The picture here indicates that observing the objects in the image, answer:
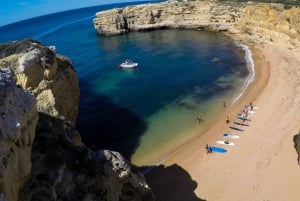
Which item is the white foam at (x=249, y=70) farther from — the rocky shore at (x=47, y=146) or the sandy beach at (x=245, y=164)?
the rocky shore at (x=47, y=146)

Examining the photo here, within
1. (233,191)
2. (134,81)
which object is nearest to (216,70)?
(134,81)

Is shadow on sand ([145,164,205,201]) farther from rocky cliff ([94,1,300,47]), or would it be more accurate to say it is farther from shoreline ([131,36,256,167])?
rocky cliff ([94,1,300,47])

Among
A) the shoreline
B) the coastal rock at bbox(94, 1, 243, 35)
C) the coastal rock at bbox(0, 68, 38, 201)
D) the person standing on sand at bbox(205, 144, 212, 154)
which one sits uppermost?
the coastal rock at bbox(0, 68, 38, 201)

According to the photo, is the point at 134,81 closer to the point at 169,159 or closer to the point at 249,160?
the point at 169,159

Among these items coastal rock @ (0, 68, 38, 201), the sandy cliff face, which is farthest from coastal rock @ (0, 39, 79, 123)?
the sandy cliff face

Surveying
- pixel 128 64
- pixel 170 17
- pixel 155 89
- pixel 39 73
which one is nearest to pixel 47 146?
pixel 39 73

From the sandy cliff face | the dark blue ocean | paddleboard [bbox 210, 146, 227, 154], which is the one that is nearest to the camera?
paddleboard [bbox 210, 146, 227, 154]

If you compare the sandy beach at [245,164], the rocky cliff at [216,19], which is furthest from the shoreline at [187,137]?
the rocky cliff at [216,19]

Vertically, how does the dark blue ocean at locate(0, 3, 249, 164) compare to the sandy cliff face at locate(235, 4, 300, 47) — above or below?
below
